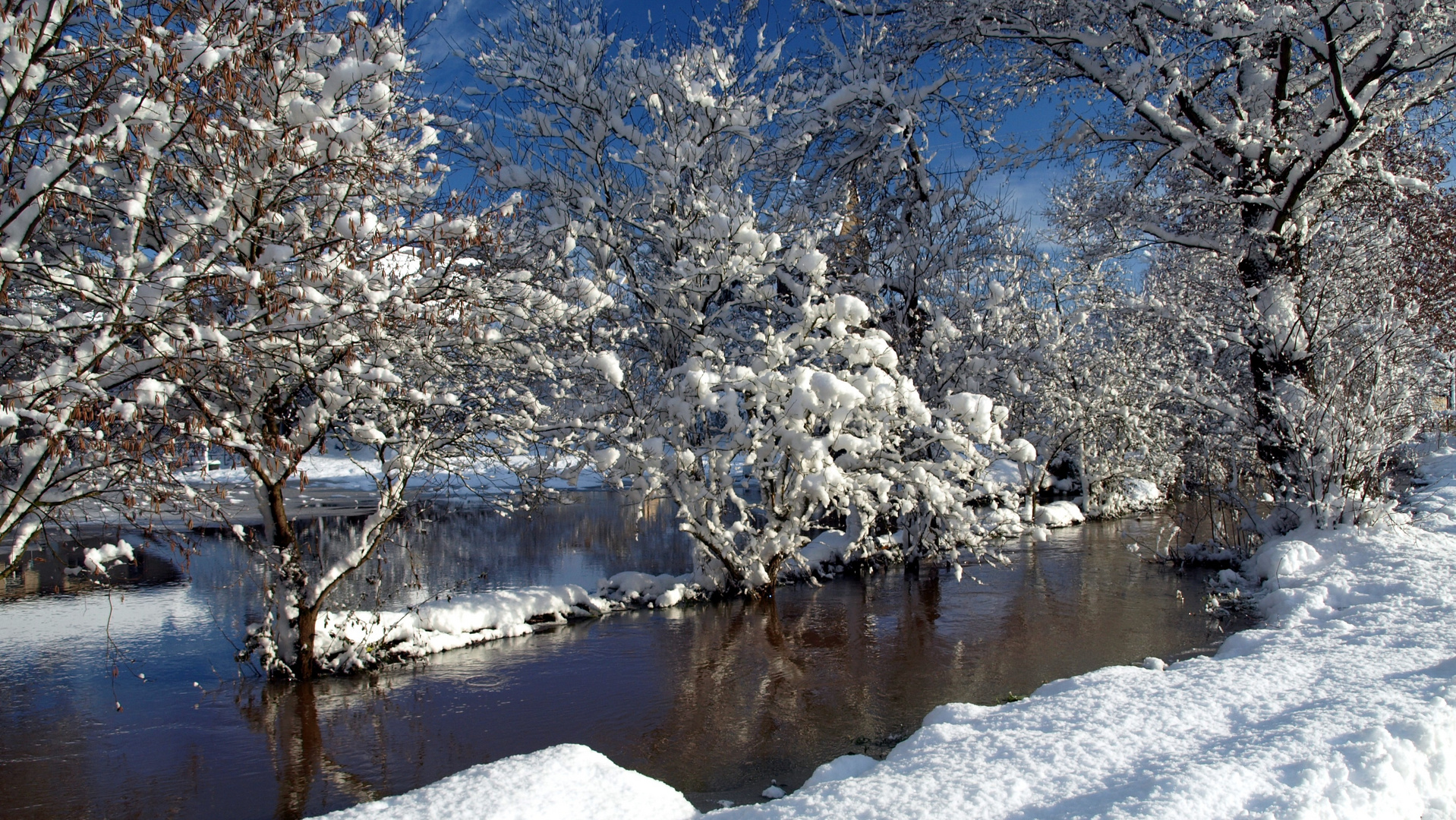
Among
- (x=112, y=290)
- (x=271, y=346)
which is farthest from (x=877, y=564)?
(x=112, y=290)

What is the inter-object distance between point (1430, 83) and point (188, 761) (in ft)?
48.3

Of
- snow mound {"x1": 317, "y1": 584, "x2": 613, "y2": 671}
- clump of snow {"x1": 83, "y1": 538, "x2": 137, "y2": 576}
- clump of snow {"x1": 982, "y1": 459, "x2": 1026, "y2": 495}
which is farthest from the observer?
clump of snow {"x1": 982, "y1": 459, "x2": 1026, "y2": 495}

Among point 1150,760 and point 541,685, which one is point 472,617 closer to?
point 541,685

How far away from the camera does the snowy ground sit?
3807mm

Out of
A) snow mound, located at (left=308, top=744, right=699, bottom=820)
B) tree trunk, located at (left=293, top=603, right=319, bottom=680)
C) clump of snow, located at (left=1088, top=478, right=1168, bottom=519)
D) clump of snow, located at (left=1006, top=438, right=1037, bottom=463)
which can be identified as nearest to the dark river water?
tree trunk, located at (left=293, top=603, right=319, bottom=680)

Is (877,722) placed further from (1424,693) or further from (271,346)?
(271,346)

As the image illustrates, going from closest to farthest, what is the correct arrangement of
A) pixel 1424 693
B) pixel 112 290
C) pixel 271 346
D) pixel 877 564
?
pixel 112 290 < pixel 1424 693 < pixel 271 346 < pixel 877 564

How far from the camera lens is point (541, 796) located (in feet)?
13.7

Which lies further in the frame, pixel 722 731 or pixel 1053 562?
pixel 1053 562

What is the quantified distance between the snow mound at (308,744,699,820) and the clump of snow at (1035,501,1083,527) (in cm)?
1541

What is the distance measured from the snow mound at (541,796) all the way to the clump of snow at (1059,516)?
15411 mm

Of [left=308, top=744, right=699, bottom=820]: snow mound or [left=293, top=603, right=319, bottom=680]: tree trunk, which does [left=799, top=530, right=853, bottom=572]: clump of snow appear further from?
[left=308, top=744, right=699, bottom=820]: snow mound

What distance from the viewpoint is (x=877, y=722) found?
6.91m

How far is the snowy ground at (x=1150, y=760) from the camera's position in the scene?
381 centimetres
